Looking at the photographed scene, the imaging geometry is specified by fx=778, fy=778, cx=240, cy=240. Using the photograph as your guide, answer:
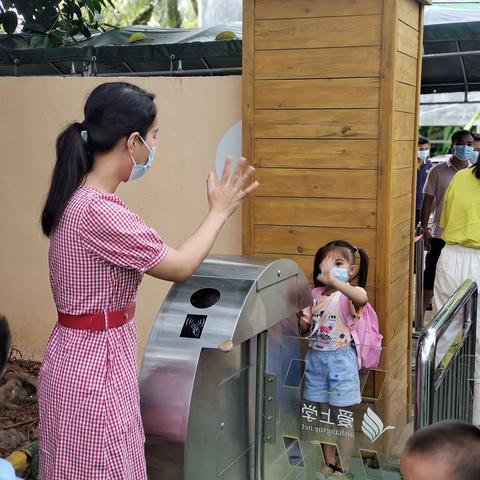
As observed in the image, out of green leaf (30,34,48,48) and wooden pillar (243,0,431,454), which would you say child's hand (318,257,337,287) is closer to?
wooden pillar (243,0,431,454)

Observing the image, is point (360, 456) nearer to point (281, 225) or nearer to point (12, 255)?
point (281, 225)

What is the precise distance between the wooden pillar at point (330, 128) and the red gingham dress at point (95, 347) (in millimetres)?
1820

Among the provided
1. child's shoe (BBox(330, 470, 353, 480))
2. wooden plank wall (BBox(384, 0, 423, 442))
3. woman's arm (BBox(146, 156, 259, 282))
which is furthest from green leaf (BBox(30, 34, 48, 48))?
child's shoe (BBox(330, 470, 353, 480))

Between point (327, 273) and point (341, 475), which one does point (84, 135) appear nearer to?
point (327, 273)

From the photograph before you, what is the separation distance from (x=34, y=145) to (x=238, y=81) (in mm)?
1554

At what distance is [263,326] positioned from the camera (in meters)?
2.63

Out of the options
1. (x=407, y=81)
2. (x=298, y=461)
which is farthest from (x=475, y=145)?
(x=298, y=461)

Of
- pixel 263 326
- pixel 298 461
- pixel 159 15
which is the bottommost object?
pixel 298 461

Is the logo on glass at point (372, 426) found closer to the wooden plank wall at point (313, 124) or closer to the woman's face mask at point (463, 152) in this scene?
the wooden plank wall at point (313, 124)

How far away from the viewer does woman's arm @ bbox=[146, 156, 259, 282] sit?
2.21 m

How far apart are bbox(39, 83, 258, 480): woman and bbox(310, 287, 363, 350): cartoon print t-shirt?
1.24 m

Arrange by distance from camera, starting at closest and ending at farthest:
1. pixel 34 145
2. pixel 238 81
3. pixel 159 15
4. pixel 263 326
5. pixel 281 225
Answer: pixel 263 326 < pixel 281 225 < pixel 238 81 < pixel 34 145 < pixel 159 15

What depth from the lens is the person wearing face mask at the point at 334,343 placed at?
9.48 ft

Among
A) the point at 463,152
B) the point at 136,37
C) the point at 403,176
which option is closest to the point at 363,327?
the point at 403,176
